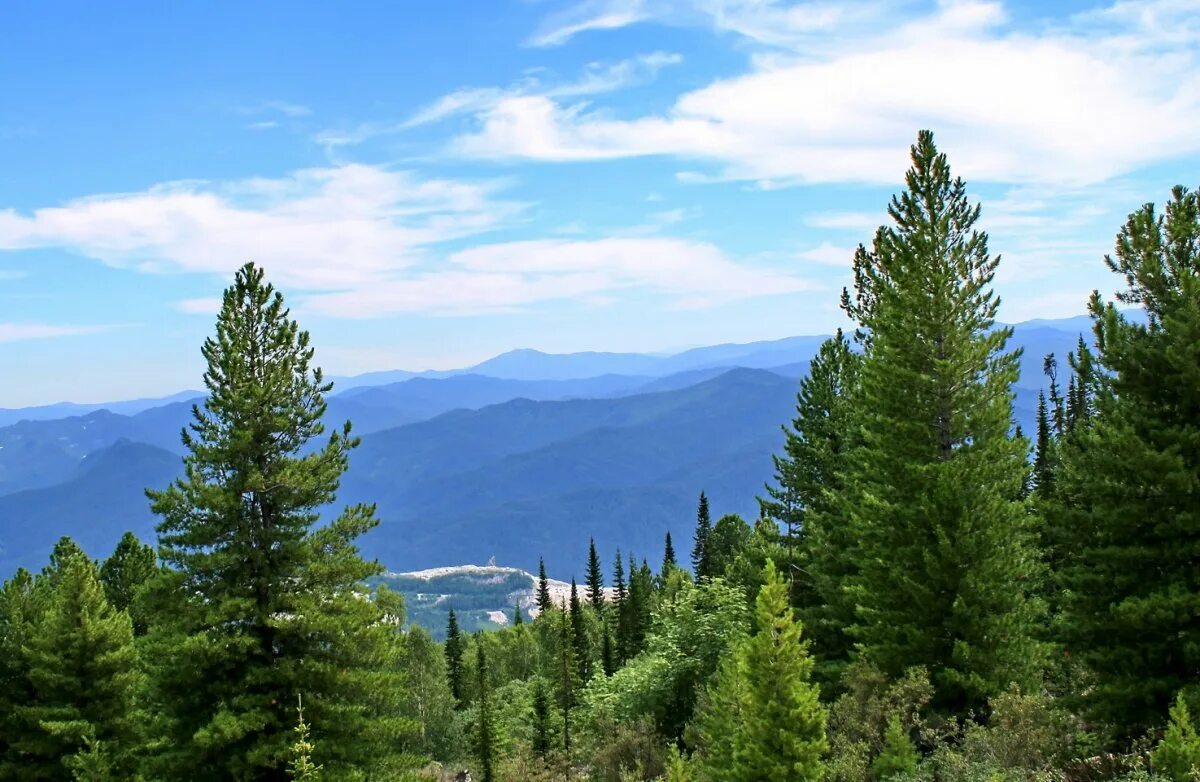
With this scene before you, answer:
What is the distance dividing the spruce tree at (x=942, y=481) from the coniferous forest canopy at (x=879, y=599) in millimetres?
84

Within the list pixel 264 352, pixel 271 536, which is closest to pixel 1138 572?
pixel 271 536

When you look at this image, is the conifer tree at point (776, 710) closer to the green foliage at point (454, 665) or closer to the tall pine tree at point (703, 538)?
the tall pine tree at point (703, 538)

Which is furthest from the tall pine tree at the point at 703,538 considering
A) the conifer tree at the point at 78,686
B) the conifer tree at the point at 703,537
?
the conifer tree at the point at 78,686

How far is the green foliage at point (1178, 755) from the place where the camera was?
14.0 metres

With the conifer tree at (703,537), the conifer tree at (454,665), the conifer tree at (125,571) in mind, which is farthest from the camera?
the conifer tree at (454,665)

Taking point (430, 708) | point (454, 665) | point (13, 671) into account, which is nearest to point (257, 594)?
point (13, 671)

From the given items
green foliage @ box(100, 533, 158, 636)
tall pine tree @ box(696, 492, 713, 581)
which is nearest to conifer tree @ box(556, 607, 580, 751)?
tall pine tree @ box(696, 492, 713, 581)

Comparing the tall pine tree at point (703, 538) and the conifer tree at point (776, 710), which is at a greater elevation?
the conifer tree at point (776, 710)

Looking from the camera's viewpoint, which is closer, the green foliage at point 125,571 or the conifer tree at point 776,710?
the conifer tree at point 776,710

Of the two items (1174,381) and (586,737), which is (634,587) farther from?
(1174,381)

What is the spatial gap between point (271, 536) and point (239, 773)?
5369 mm

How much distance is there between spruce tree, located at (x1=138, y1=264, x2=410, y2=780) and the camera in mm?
19344

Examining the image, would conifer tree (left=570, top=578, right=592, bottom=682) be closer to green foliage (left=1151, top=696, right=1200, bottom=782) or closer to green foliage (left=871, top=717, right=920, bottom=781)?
→ green foliage (left=871, top=717, right=920, bottom=781)

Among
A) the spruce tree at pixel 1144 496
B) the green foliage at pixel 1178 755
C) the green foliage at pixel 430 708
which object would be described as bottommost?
the green foliage at pixel 430 708
